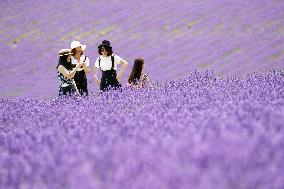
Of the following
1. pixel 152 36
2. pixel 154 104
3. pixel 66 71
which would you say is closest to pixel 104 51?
pixel 66 71

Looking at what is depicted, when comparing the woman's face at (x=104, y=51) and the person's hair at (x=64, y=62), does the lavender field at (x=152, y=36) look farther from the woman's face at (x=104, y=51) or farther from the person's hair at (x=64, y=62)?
the person's hair at (x=64, y=62)

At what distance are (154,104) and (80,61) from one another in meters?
2.45

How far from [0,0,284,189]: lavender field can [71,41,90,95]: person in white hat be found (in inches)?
23.6

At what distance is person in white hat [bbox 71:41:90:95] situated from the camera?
19.2 ft

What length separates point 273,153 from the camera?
169 centimetres

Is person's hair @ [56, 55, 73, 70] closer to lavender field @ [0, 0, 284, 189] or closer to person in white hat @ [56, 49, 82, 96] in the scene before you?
person in white hat @ [56, 49, 82, 96]

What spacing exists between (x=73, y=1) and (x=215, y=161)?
1038 centimetres

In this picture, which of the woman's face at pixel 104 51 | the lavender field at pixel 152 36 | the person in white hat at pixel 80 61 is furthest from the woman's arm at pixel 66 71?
the lavender field at pixel 152 36

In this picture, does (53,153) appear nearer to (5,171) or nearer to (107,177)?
(5,171)

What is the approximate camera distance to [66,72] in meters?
5.57

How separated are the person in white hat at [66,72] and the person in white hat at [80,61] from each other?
5.7 inches

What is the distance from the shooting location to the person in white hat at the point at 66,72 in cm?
558

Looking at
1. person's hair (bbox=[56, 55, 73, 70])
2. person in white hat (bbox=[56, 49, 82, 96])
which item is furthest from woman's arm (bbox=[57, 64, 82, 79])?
person's hair (bbox=[56, 55, 73, 70])

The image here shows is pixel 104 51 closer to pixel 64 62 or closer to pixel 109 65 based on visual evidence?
pixel 109 65
